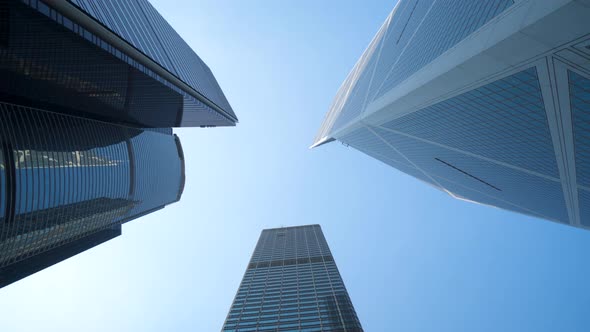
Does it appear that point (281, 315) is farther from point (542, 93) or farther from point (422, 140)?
point (542, 93)

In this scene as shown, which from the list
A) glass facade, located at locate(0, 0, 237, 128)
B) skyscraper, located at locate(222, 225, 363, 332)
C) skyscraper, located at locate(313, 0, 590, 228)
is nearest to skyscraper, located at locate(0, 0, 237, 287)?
glass facade, located at locate(0, 0, 237, 128)

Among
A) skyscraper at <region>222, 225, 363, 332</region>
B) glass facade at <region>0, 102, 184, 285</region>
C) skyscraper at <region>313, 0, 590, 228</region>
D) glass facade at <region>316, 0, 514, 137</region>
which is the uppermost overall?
glass facade at <region>316, 0, 514, 137</region>

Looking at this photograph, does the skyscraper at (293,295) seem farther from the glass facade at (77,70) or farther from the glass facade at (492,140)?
the glass facade at (77,70)

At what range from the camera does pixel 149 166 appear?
9419 cm

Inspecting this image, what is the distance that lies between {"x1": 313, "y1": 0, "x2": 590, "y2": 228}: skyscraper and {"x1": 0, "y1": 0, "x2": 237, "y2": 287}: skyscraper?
94.2 ft

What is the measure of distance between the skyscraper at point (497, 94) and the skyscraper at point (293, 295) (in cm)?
3257

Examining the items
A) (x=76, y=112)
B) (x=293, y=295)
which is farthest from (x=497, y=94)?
(x=76, y=112)

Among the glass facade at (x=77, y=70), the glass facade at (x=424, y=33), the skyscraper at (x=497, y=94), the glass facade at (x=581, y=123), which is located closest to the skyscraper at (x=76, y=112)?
the glass facade at (x=77, y=70)

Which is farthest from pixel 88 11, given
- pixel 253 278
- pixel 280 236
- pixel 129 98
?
pixel 280 236

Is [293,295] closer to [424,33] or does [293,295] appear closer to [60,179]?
[60,179]

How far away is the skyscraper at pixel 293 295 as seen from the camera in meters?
56.5

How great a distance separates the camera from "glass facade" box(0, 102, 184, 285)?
152ft

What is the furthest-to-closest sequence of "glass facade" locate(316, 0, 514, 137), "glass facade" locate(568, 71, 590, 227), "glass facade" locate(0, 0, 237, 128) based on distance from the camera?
1. "glass facade" locate(316, 0, 514, 137)
2. "glass facade" locate(0, 0, 237, 128)
3. "glass facade" locate(568, 71, 590, 227)

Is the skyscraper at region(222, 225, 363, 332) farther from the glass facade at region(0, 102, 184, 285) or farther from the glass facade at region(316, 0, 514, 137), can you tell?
the glass facade at region(316, 0, 514, 137)
